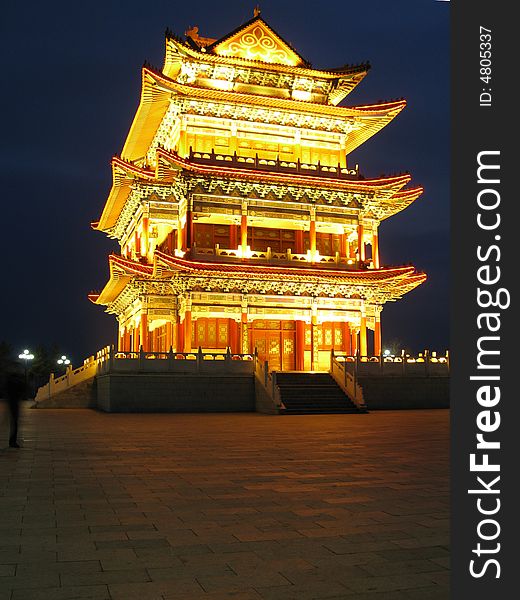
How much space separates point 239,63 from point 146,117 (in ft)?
20.2

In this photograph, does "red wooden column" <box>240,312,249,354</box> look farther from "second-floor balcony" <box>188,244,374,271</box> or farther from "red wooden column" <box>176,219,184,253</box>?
"red wooden column" <box>176,219,184,253</box>

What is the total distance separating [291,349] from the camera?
37.1 meters

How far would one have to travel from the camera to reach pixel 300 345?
36.7m

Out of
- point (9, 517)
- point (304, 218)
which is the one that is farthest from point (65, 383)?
point (9, 517)

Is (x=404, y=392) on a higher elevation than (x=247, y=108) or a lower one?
lower

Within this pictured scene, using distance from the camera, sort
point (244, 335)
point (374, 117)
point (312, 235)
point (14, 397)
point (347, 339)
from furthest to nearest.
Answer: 1. point (374, 117)
2. point (347, 339)
3. point (312, 235)
4. point (244, 335)
5. point (14, 397)

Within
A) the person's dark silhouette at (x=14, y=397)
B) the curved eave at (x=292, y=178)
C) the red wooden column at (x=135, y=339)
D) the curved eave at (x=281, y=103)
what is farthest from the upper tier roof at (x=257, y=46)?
the person's dark silhouette at (x=14, y=397)

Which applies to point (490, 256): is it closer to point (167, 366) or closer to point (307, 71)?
point (167, 366)

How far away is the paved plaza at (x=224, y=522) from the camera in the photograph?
5238 millimetres

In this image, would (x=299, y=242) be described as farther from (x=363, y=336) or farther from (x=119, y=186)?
(x=119, y=186)

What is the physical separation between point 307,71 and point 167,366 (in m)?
18.2

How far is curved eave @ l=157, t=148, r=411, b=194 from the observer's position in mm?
33219

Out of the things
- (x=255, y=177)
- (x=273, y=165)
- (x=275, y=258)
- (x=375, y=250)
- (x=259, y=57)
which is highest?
(x=259, y=57)

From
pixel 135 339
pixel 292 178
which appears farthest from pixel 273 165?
pixel 135 339
